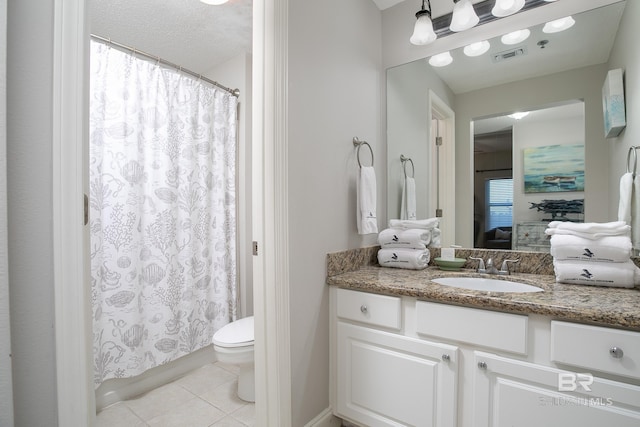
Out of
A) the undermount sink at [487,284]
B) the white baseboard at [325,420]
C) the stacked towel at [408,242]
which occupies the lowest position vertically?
the white baseboard at [325,420]

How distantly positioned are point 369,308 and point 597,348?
767 millimetres

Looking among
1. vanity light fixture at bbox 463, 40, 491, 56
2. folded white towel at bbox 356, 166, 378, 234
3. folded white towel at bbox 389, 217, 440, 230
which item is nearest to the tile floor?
folded white towel at bbox 356, 166, 378, 234

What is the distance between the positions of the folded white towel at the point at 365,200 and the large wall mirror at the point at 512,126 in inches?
13.1

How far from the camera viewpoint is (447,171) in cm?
181

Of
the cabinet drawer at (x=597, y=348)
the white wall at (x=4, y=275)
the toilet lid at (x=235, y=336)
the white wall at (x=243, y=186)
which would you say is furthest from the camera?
the white wall at (x=243, y=186)

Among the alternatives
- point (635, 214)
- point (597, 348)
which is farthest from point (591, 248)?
point (597, 348)

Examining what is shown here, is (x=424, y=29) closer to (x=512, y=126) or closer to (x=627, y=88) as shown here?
(x=512, y=126)

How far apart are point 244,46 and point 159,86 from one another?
29.6 inches

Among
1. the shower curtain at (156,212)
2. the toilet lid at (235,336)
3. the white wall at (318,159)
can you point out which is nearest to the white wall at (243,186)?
the shower curtain at (156,212)

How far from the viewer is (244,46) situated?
237cm

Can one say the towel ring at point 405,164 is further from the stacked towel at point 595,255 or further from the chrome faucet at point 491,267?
the stacked towel at point 595,255

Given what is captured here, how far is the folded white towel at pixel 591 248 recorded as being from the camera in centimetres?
117

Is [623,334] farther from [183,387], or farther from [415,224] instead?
[183,387]

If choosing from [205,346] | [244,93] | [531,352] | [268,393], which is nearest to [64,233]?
[268,393]
